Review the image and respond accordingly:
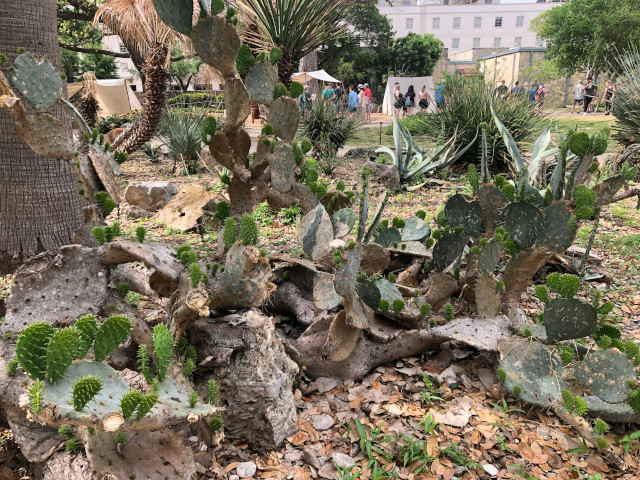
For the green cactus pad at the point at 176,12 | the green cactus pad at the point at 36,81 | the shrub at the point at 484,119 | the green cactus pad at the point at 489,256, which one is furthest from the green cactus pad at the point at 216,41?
the shrub at the point at 484,119

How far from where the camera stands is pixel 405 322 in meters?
2.22

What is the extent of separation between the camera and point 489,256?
2064 mm

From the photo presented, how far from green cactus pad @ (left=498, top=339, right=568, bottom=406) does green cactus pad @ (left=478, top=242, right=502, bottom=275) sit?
34 cm

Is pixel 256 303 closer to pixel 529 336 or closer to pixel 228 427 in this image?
pixel 228 427

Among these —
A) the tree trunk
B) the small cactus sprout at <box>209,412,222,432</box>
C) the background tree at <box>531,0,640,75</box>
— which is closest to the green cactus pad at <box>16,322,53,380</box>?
the small cactus sprout at <box>209,412,222,432</box>

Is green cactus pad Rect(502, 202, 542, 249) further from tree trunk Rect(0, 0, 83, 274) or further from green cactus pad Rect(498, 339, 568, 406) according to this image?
tree trunk Rect(0, 0, 83, 274)

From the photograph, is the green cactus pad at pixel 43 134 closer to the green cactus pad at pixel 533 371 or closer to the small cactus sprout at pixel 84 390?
the small cactus sprout at pixel 84 390

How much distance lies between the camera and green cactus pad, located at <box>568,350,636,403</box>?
166 centimetres

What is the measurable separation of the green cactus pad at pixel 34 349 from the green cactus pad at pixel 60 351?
0.03 m

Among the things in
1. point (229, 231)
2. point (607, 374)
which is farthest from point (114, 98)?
point (607, 374)

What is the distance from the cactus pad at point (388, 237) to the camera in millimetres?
2578

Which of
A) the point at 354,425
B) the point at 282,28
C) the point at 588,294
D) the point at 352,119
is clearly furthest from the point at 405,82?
the point at 354,425

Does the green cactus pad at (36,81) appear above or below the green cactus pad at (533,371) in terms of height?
above

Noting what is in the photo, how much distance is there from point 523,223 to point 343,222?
2.80ft
